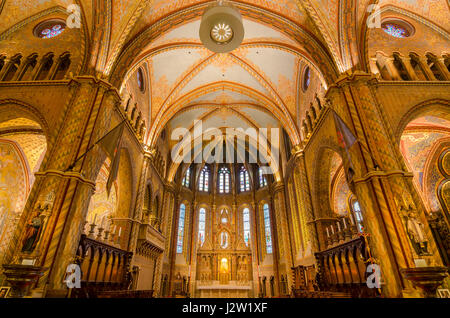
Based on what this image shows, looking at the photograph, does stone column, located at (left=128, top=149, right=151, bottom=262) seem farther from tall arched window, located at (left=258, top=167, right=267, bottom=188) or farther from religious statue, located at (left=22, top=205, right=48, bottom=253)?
tall arched window, located at (left=258, top=167, right=267, bottom=188)

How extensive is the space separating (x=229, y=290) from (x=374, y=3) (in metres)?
17.2

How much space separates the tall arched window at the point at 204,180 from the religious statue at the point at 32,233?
17546 millimetres

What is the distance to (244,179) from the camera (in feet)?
78.9

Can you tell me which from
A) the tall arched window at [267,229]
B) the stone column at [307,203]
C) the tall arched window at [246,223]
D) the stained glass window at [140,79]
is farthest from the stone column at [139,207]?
the tall arched window at [267,229]

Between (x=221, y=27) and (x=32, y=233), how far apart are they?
723 cm

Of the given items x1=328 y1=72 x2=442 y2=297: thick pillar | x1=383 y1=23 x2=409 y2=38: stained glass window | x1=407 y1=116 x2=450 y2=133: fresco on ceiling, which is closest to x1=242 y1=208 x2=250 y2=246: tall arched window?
x1=407 y1=116 x2=450 y2=133: fresco on ceiling

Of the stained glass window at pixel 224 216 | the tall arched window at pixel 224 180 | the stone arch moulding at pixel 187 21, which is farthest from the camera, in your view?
the tall arched window at pixel 224 180

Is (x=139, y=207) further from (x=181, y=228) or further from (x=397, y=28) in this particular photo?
(x=397, y=28)

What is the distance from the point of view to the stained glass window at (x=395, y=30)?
10234 mm

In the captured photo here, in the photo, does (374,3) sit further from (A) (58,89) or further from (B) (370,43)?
(A) (58,89)

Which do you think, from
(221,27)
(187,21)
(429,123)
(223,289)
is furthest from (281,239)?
(221,27)

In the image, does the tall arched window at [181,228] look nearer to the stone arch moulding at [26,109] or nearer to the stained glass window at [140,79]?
the stained glass window at [140,79]

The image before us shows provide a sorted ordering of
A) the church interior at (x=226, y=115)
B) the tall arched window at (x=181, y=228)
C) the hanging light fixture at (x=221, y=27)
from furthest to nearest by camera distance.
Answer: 1. the tall arched window at (x=181, y=228)
2. the hanging light fixture at (x=221, y=27)
3. the church interior at (x=226, y=115)
